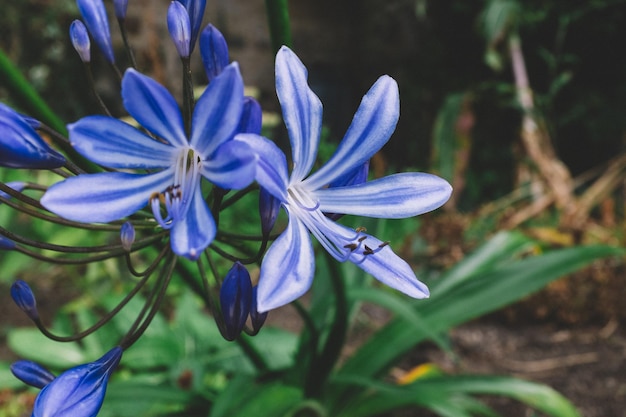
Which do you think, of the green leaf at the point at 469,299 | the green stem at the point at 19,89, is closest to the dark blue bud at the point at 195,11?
the green stem at the point at 19,89

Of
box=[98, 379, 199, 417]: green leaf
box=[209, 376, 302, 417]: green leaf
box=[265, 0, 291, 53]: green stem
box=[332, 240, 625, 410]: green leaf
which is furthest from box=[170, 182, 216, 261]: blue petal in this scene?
box=[332, 240, 625, 410]: green leaf

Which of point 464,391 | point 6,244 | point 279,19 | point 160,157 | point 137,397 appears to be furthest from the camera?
point 464,391

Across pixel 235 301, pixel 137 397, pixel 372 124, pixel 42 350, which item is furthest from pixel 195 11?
pixel 42 350

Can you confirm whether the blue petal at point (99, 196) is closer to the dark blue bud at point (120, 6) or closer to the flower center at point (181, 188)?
the flower center at point (181, 188)

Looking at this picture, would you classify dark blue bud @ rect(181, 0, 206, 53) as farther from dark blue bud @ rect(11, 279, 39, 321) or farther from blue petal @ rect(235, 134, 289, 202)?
dark blue bud @ rect(11, 279, 39, 321)

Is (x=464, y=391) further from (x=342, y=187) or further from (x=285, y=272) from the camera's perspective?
(x=285, y=272)

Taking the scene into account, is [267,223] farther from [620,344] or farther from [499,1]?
[499,1]

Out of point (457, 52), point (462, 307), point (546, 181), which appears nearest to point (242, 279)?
point (462, 307)
